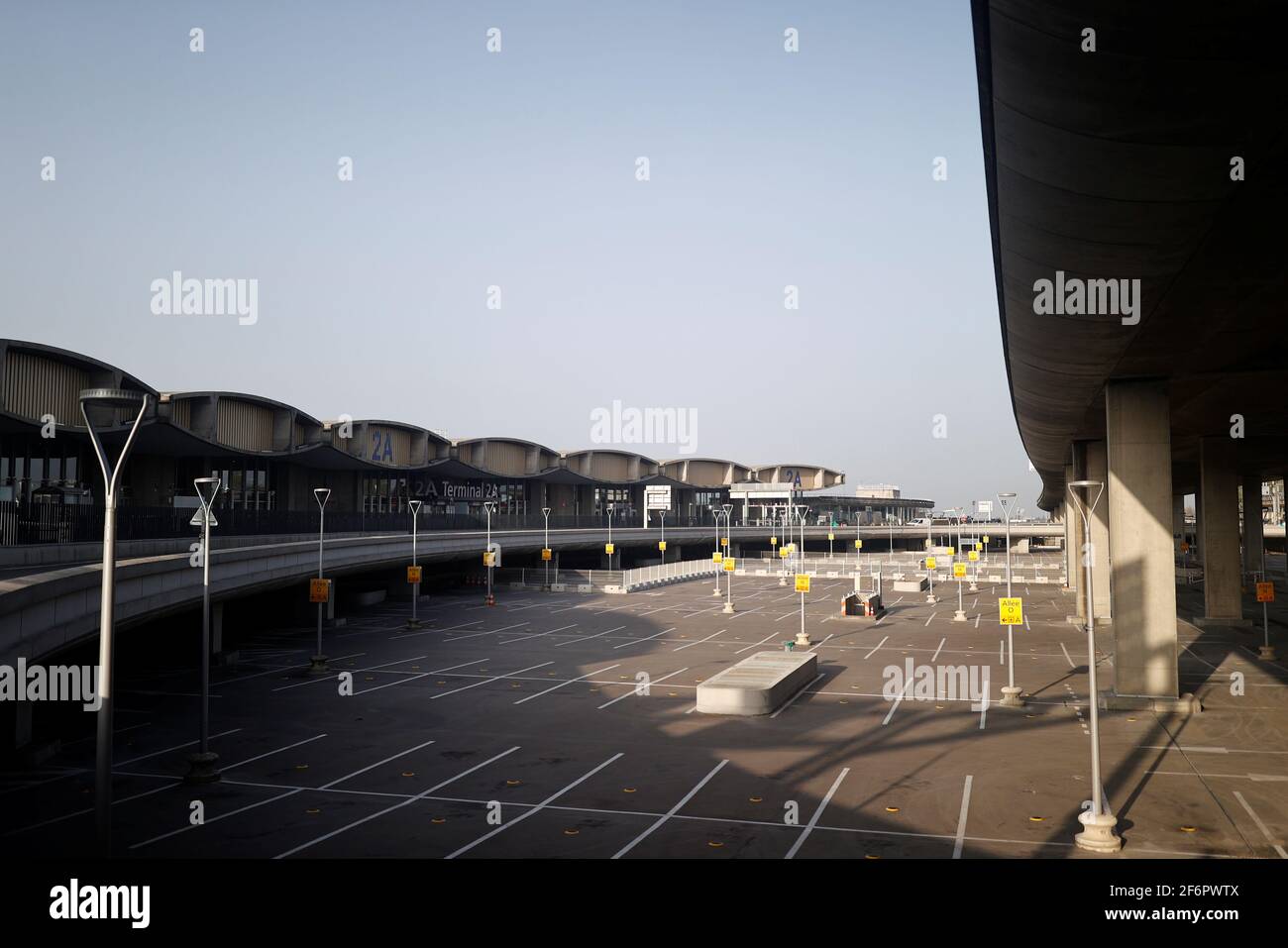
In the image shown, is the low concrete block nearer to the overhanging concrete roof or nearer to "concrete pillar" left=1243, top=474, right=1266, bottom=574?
the overhanging concrete roof

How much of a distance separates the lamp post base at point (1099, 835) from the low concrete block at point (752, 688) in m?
13.5

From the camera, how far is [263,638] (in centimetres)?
5147

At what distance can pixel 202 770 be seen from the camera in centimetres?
2330

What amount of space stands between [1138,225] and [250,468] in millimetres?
59133

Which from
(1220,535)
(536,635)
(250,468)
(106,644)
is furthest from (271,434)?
(1220,535)

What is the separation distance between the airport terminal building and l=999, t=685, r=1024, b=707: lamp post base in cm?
2767

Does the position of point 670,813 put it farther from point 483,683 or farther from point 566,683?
point 483,683

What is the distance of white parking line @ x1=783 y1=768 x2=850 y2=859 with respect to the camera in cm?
1780

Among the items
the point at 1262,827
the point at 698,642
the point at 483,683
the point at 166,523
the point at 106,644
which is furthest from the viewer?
the point at 698,642
